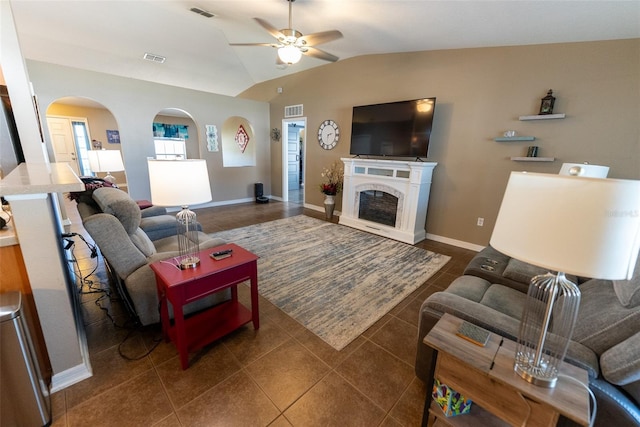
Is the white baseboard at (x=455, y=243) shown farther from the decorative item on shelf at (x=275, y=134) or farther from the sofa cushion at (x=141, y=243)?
the decorative item on shelf at (x=275, y=134)

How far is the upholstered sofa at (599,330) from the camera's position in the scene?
0.92 metres

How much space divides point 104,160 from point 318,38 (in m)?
3.37

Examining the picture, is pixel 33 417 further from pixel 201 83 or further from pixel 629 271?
pixel 201 83

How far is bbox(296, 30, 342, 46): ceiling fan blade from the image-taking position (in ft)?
8.61

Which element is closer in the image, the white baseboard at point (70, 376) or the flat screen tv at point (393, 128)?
the white baseboard at point (70, 376)

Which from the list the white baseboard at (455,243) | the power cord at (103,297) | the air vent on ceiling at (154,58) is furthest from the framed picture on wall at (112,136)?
the white baseboard at (455,243)

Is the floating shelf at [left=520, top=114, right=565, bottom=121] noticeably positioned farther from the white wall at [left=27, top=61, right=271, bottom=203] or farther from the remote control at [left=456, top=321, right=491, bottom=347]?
the white wall at [left=27, top=61, right=271, bottom=203]

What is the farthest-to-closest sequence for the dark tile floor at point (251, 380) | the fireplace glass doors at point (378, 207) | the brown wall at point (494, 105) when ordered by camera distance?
the fireplace glass doors at point (378, 207) < the brown wall at point (494, 105) < the dark tile floor at point (251, 380)

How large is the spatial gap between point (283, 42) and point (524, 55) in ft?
9.67

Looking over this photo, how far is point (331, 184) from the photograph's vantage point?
5.21 meters

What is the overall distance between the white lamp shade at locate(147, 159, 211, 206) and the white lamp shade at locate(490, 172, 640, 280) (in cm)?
160

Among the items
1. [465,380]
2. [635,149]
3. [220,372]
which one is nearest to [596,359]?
[465,380]

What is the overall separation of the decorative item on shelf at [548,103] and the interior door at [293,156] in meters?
5.26

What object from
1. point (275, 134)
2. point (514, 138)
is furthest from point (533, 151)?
point (275, 134)
